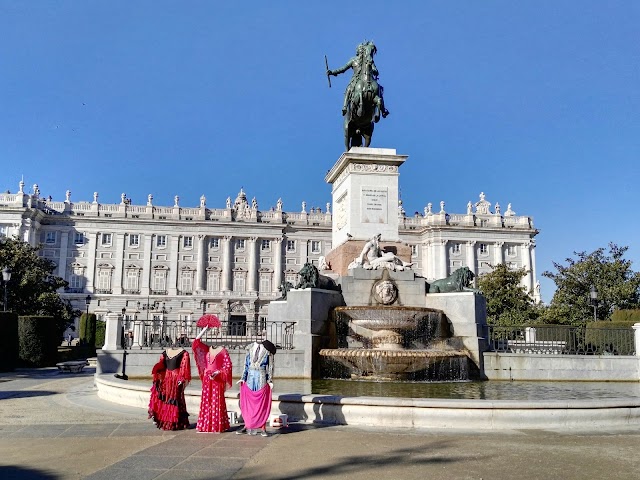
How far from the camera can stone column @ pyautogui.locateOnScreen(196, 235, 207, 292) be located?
352ft

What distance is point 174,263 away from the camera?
107 m

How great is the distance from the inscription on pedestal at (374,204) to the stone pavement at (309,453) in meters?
9.25

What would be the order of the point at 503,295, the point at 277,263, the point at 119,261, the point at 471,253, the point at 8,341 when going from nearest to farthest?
1. the point at 8,341
2. the point at 503,295
3. the point at 119,261
4. the point at 277,263
5. the point at 471,253

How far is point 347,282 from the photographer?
52.0 ft

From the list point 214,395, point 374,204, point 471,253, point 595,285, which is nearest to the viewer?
point 214,395

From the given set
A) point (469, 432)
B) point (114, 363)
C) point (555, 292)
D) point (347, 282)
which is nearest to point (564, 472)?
point (469, 432)

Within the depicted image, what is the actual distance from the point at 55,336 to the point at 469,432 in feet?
83.4

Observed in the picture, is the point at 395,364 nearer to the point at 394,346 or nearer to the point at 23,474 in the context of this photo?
the point at 394,346

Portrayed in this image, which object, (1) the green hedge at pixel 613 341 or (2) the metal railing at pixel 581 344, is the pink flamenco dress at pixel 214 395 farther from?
(1) the green hedge at pixel 613 341

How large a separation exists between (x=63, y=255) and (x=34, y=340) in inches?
3264

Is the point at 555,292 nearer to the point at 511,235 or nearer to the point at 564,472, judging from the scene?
the point at 564,472

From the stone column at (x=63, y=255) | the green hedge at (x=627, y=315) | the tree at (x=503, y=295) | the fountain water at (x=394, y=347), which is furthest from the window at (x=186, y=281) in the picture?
the fountain water at (x=394, y=347)

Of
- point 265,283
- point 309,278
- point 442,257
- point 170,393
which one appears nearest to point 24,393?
point 309,278

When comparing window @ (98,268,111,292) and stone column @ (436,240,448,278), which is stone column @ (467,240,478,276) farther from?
window @ (98,268,111,292)
